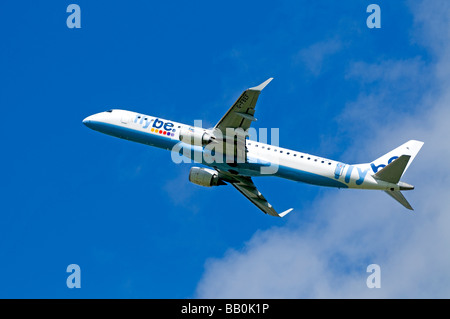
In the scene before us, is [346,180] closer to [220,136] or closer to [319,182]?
[319,182]

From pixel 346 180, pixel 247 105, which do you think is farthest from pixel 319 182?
pixel 247 105

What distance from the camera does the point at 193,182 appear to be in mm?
55219

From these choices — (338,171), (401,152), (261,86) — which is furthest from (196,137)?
(401,152)

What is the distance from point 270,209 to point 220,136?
11187mm

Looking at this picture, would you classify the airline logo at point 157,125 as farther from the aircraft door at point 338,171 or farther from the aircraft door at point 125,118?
the aircraft door at point 338,171

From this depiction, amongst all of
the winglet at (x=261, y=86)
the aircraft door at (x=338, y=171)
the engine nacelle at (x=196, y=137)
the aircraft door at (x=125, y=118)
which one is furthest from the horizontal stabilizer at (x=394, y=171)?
the aircraft door at (x=125, y=118)

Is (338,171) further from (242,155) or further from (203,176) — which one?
(203,176)

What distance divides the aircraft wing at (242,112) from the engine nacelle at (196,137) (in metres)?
0.99

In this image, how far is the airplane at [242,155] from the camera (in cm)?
4800

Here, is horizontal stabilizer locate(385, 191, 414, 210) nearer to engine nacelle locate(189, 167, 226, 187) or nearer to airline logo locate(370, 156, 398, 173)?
airline logo locate(370, 156, 398, 173)

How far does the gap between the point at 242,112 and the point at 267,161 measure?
6639 mm

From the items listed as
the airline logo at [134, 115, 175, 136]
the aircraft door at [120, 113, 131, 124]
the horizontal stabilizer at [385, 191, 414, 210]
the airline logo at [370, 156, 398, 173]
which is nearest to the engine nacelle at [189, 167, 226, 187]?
the airline logo at [134, 115, 175, 136]

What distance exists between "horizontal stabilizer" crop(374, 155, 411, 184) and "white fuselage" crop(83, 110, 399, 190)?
1.43 ft
